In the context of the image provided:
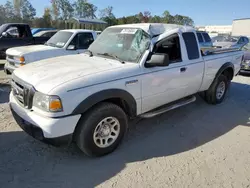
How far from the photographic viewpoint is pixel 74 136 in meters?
2.95

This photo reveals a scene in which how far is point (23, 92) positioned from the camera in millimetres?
2953

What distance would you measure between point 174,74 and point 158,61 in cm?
73

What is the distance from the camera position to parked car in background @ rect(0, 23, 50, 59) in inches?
359

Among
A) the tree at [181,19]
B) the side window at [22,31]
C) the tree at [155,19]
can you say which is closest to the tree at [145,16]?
the tree at [155,19]

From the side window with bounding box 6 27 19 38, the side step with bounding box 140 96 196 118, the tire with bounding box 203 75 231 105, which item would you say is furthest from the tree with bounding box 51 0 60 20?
the side step with bounding box 140 96 196 118

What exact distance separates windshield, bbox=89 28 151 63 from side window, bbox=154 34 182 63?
43 cm

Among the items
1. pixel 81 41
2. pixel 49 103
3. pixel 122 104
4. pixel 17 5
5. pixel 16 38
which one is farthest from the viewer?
pixel 17 5

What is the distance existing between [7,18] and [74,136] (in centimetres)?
4924

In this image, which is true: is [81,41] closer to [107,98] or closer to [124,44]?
[124,44]

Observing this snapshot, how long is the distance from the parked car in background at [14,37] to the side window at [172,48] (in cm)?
761

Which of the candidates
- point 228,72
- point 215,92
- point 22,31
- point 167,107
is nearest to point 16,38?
point 22,31

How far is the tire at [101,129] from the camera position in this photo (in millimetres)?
2916

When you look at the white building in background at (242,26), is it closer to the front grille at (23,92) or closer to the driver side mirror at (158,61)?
the driver side mirror at (158,61)

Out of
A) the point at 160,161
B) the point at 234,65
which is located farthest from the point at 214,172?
the point at 234,65
